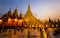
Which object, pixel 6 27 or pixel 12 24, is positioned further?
pixel 12 24

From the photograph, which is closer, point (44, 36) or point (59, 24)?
point (44, 36)

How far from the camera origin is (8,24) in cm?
653

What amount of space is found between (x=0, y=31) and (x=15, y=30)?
0.72m

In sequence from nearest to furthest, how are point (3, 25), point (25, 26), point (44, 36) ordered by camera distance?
point (44, 36), point (3, 25), point (25, 26)

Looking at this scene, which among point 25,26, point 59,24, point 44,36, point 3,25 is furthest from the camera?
point 25,26

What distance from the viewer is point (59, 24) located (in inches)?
224

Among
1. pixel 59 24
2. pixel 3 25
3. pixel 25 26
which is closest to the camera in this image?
pixel 59 24

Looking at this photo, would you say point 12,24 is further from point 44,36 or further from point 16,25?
point 44,36

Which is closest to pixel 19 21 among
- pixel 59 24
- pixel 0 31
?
pixel 0 31

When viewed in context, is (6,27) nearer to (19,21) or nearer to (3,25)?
(3,25)

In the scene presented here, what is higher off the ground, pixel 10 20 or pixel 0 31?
pixel 10 20

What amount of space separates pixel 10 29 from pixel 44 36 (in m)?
2.86

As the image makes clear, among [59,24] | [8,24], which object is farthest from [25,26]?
[59,24]

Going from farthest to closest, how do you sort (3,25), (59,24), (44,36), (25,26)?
(25,26)
(3,25)
(59,24)
(44,36)
